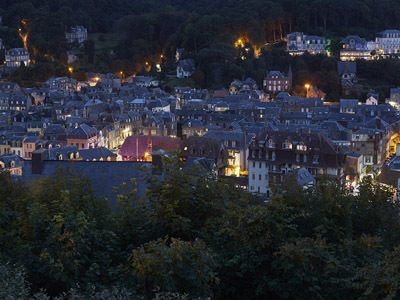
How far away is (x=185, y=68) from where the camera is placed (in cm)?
8550

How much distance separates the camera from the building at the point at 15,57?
3654 inches

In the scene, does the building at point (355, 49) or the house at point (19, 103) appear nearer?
the house at point (19, 103)

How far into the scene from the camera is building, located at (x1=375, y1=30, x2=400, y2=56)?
92.3m

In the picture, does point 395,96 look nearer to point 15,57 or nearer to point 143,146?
point 143,146

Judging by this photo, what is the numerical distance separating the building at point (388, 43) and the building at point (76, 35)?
175 ft

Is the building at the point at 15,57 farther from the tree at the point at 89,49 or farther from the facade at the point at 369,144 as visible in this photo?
the facade at the point at 369,144

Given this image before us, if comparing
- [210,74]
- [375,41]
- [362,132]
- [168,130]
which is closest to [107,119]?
[168,130]

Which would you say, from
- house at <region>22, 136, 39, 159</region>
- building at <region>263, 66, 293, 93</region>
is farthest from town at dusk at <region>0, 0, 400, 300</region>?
house at <region>22, 136, 39, 159</region>

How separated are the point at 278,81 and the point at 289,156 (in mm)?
46778

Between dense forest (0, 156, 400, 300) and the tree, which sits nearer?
dense forest (0, 156, 400, 300)

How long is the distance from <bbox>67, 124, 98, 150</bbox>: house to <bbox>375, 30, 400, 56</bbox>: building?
58873mm

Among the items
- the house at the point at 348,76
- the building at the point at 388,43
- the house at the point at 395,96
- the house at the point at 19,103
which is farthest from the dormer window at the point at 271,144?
the building at the point at 388,43

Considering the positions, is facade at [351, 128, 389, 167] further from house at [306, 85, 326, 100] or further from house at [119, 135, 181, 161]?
house at [306, 85, 326, 100]

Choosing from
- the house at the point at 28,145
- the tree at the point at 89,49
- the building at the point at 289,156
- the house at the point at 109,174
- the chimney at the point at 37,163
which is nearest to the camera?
the house at the point at 109,174
